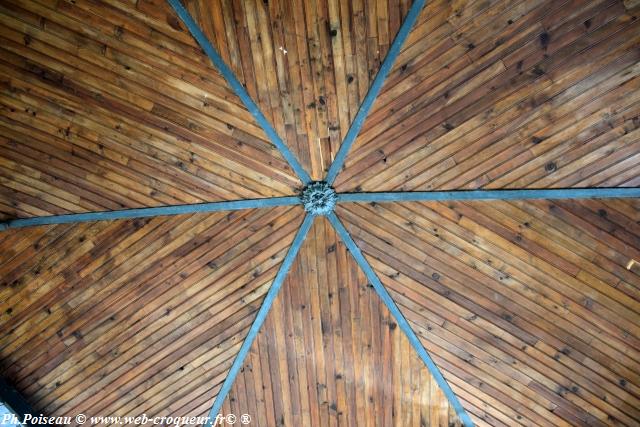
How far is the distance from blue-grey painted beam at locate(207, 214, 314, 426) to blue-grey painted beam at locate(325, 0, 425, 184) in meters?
0.65

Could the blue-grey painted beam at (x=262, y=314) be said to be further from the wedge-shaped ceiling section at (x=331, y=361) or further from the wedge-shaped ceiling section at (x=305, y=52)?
the wedge-shaped ceiling section at (x=305, y=52)

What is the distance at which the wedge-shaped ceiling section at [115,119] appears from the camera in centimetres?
462

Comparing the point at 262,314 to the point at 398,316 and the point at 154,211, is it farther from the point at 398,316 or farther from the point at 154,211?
the point at 154,211

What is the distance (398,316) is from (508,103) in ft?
8.39

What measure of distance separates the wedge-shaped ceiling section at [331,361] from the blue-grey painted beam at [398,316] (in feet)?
0.23

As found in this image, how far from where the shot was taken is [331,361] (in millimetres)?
5750

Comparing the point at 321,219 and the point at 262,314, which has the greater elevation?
the point at 321,219

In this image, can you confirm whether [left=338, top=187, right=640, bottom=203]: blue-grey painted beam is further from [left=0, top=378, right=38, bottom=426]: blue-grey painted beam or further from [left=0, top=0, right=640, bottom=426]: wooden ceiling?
[left=0, top=378, right=38, bottom=426]: blue-grey painted beam

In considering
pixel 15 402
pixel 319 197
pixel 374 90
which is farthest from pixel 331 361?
pixel 15 402

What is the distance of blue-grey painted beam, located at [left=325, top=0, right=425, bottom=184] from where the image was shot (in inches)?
175

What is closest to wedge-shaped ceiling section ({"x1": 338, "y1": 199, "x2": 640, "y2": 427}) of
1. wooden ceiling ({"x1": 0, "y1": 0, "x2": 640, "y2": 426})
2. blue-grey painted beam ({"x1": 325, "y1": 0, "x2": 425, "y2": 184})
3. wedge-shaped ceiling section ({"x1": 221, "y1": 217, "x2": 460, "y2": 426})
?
wooden ceiling ({"x1": 0, "y1": 0, "x2": 640, "y2": 426})

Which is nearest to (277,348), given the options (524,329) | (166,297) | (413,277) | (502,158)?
(166,297)

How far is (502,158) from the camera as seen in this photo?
4.88 meters

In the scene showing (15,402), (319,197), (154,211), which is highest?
(154,211)
